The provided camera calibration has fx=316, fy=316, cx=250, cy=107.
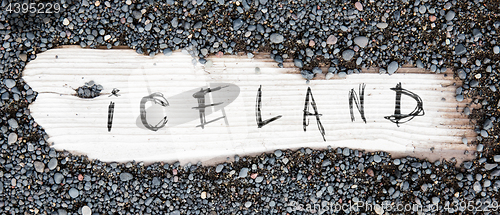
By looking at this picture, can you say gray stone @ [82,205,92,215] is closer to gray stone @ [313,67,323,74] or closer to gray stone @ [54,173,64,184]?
gray stone @ [54,173,64,184]

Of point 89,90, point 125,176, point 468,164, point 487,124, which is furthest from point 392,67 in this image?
point 89,90

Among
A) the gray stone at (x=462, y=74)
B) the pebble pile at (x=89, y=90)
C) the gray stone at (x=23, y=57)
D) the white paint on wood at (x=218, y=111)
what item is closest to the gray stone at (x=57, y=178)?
the white paint on wood at (x=218, y=111)

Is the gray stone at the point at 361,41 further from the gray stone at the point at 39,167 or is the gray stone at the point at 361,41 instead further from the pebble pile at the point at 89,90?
the gray stone at the point at 39,167

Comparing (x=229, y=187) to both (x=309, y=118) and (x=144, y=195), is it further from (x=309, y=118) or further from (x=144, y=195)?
(x=309, y=118)

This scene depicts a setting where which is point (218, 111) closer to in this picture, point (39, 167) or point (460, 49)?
point (39, 167)

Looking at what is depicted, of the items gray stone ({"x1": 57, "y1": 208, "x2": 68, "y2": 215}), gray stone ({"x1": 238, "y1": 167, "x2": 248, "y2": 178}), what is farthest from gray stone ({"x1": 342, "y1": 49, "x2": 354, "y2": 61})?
gray stone ({"x1": 57, "y1": 208, "x2": 68, "y2": 215})
